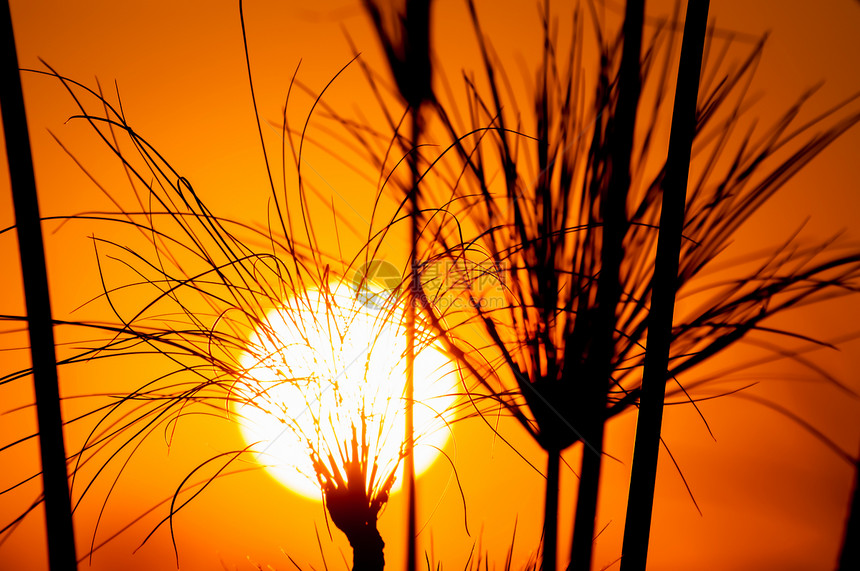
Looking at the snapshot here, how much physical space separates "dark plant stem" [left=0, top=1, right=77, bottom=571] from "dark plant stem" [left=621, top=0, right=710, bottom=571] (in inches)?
18.7

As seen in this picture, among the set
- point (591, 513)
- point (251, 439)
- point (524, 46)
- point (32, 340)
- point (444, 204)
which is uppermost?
point (524, 46)

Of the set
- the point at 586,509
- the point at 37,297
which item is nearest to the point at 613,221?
the point at 586,509

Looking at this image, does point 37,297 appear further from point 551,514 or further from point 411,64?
point 551,514

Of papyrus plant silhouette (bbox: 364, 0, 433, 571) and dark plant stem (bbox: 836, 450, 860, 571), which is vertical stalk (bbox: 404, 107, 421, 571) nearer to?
papyrus plant silhouette (bbox: 364, 0, 433, 571)

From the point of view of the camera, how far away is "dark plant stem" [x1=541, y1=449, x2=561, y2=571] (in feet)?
1.94

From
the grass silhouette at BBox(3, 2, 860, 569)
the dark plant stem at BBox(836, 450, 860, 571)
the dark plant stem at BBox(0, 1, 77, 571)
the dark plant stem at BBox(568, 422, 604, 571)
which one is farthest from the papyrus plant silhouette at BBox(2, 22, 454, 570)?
the dark plant stem at BBox(836, 450, 860, 571)

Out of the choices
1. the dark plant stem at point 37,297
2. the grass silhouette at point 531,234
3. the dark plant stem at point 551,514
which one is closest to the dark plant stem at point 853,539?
the grass silhouette at point 531,234

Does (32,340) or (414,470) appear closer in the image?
(32,340)

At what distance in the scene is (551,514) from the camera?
604 mm

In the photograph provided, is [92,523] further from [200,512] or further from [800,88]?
[800,88]

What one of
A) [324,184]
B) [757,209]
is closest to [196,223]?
[324,184]

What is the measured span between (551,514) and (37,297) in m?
0.60

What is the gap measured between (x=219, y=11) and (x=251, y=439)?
1.67 ft

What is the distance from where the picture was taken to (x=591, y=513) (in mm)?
615
